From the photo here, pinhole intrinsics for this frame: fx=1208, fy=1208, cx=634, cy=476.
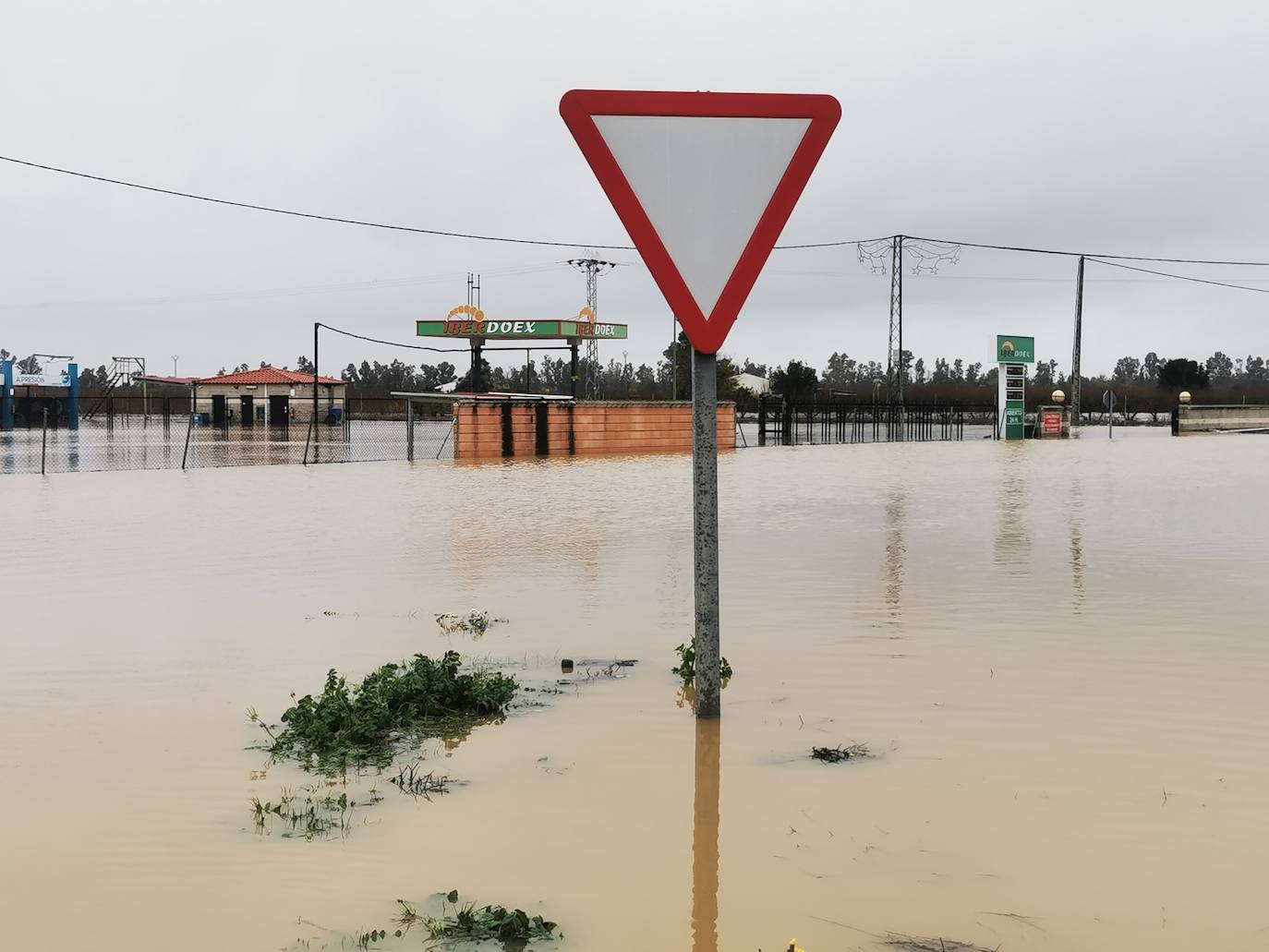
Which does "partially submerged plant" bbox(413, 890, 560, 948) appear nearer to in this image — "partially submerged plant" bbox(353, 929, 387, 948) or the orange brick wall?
"partially submerged plant" bbox(353, 929, 387, 948)

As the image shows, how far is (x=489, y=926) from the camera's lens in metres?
2.90

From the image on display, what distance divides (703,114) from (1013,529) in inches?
375

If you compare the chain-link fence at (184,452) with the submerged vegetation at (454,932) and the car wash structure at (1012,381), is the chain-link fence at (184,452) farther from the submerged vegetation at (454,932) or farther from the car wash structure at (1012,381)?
the car wash structure at (1012,381)

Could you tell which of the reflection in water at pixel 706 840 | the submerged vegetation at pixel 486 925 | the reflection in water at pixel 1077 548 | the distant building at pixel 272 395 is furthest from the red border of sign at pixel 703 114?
the distant building at pixel 272 395

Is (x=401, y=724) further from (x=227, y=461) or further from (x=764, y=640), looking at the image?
(x=227, y=461)

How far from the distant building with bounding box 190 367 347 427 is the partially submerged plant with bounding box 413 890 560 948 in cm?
7780

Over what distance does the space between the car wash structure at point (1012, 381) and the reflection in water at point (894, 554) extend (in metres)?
35.5

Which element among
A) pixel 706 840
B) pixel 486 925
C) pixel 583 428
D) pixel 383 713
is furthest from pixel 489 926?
pixel 583 428

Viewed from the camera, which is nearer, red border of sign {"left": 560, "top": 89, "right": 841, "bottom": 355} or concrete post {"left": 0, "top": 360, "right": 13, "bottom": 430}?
red border of sign {"left": 560, "top": 89, "right": 841, "bottom": 355}

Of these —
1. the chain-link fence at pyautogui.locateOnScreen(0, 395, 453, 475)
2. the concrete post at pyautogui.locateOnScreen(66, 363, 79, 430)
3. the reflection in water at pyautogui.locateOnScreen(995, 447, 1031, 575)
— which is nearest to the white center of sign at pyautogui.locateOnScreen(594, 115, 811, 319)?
the reflection in water at pyautogui.locateOnScreen(995, 447, 1031, 575)

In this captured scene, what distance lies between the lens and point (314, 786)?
413cm

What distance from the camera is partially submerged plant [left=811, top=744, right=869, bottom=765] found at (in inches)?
172

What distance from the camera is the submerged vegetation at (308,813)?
3.67m

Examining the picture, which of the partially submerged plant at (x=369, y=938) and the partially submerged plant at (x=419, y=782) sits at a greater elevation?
the partially submerged plant at (x=369, y=938)
